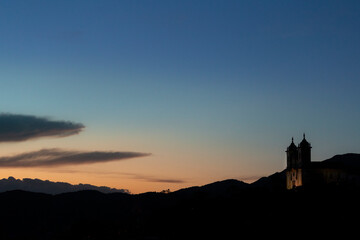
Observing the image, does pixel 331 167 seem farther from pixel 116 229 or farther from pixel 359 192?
pixel 116 229

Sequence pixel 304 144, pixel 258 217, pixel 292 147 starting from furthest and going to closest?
pixel 292 147
pixel 304 144
pixel 258 217

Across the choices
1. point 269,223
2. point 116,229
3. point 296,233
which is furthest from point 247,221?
point 116,229

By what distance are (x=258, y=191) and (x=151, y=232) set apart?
32.9 metres

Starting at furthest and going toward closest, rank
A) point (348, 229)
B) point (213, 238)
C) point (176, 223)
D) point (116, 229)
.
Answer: point (116, 229) < point (176, 223) < point (213, 238) < point (348, 229)

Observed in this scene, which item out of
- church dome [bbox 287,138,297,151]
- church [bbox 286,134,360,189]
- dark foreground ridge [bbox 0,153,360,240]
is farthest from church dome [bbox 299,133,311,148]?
dark foreground ridge [bbox 0,153,360,240]

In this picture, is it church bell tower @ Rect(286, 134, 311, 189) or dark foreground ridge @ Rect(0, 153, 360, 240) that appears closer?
dark foreground ridge @ Rect(0, 153, 360, 240)

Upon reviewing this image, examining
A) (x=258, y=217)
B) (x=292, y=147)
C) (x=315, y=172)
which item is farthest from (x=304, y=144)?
(x=258, y=217)

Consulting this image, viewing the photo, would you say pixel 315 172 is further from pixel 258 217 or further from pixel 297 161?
pixel 258 217

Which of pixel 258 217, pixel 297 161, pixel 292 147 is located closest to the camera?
pixel 258 217

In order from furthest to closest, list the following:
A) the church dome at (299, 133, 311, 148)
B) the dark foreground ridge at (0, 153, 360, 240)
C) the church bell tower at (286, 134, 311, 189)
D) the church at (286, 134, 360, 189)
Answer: the church dome at (299, 133, 311, 148), the church bell tower at (286, 134, 311, 189), the church at (286, 134, 360, 189), the dark foreground ridge at (0, 153, 360, 240)

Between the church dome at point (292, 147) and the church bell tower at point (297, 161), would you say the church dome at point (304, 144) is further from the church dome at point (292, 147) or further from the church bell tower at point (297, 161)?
the church dome at point (292, 147)

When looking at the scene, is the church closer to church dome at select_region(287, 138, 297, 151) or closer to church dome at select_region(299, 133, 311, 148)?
church dome at select_region(299, 133, 311, 148)

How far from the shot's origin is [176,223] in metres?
119

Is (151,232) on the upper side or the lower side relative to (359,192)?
lower
